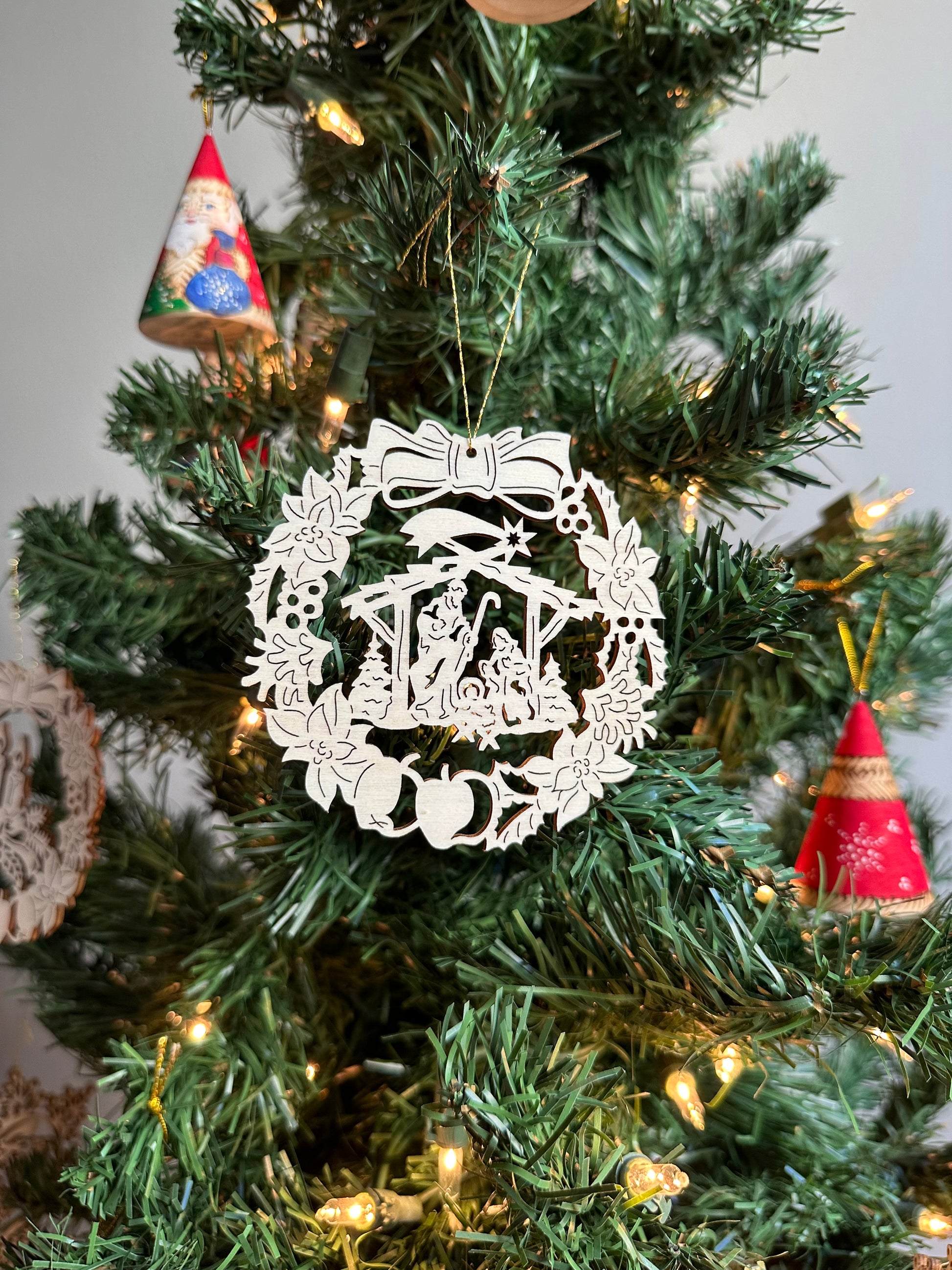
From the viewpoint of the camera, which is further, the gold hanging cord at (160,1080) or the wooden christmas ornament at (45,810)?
the wooden christmas ornament at (45,810)

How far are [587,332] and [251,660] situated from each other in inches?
9.0

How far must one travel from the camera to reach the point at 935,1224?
44cm

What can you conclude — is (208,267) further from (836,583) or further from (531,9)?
(836,583)

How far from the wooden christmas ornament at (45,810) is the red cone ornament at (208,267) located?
0.19m

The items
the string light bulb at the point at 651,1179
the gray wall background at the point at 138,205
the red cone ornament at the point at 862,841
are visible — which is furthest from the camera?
the gray wall background at the point at 138,205

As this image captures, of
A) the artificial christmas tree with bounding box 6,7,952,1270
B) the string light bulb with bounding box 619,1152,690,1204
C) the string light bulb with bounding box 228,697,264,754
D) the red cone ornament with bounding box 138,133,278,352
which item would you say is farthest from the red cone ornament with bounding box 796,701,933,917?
the red cone ornament with bounding box 138,133,278,352

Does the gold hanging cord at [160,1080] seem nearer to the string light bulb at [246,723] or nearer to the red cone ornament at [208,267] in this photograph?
the string light bulb at [246,723]

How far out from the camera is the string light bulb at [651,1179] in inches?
12.4

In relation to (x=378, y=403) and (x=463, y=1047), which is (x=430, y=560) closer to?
(x=378, y=403)

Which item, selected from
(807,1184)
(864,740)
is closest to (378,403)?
(864,740)

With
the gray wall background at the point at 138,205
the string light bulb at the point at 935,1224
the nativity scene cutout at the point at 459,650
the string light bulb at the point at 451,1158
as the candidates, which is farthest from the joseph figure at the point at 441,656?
the gray wall background at the point at 138,205

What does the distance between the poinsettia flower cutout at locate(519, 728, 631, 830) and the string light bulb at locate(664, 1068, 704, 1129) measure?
0.11 metres

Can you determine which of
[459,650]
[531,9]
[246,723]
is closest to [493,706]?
[459,650]

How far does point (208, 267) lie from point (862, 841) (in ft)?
1.28
